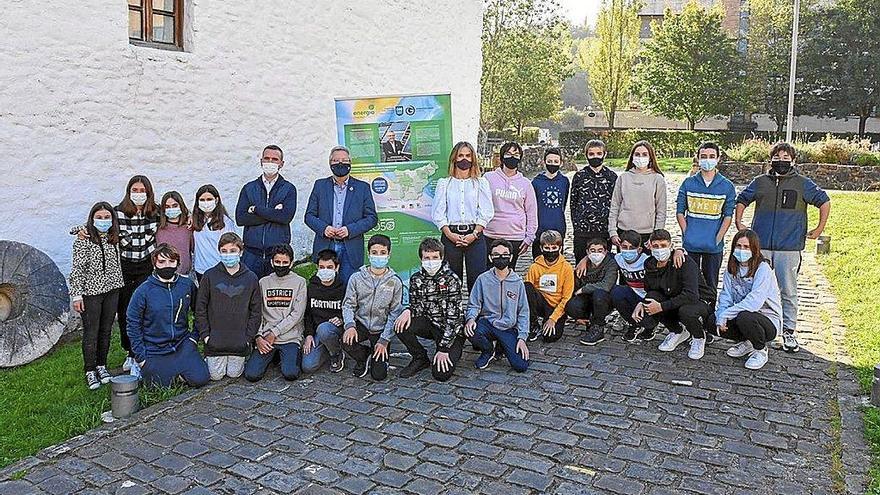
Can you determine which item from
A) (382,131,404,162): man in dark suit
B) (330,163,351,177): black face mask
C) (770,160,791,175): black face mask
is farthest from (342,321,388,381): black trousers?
(770,160,791,175): black face mask

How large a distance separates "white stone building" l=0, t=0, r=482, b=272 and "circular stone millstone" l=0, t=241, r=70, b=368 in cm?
66

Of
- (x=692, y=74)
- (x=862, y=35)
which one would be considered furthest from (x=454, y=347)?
(x=862, y=35)

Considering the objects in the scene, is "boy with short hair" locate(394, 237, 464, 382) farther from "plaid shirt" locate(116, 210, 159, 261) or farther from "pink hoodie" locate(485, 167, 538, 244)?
"plaid shirt" locate(116, 210, 159, 261)

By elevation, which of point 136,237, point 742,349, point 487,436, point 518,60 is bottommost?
point 487,436

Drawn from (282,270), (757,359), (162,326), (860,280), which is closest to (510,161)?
(282,270)

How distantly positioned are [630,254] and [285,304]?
311 centimetres

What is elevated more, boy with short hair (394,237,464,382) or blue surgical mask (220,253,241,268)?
blue surgical mask (220,253,241,268)

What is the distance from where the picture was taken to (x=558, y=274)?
711 centimetres

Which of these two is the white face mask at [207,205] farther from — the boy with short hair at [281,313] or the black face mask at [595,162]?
the black face mask at [595,162]

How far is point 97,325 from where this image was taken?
6.02 m

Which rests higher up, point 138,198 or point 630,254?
point 138,198

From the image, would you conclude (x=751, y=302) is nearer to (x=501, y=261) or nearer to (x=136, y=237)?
(x=501, y=261)

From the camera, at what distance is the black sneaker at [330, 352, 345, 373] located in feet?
20.8

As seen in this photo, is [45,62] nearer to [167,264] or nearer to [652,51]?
[167,264]
